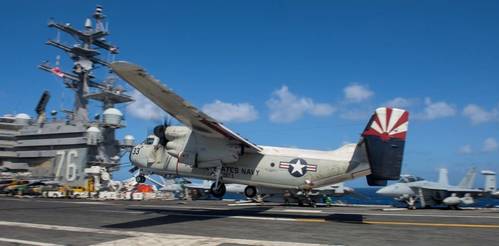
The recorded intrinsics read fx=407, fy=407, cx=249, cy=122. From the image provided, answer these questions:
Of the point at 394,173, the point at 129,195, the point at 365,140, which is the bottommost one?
the point at 129,195

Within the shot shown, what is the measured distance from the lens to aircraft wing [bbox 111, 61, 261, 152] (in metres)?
17.1

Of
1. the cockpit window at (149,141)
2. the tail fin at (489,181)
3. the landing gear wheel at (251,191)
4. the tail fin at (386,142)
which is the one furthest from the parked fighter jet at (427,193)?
the cockpit window at (149,141)

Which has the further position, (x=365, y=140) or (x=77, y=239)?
(x=365, y=140)

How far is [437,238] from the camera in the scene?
14.7m

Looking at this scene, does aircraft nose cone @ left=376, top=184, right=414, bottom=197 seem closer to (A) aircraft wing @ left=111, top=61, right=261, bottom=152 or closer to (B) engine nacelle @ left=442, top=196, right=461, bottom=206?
(B) engine nacelle @ left=442, top=196, right=461, bottom=206

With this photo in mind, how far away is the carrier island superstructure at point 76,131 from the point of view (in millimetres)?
60438

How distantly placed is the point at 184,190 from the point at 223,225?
144ft

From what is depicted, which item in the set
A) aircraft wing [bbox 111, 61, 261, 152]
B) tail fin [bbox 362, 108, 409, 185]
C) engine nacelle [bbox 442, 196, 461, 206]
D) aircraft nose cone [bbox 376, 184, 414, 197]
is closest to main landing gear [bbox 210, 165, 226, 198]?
aircraft wing [bbox 111, 61, 261, 152]

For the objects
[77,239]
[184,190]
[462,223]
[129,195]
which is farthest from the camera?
[184,190]

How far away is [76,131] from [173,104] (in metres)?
49.5

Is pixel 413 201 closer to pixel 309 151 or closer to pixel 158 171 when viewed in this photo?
pixel 309 151

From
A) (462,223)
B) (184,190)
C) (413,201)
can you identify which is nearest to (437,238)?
(462,223)

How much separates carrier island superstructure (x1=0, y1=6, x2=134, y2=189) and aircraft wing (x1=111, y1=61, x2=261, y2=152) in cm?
4264

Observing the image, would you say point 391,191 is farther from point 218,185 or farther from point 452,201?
point 218,185
